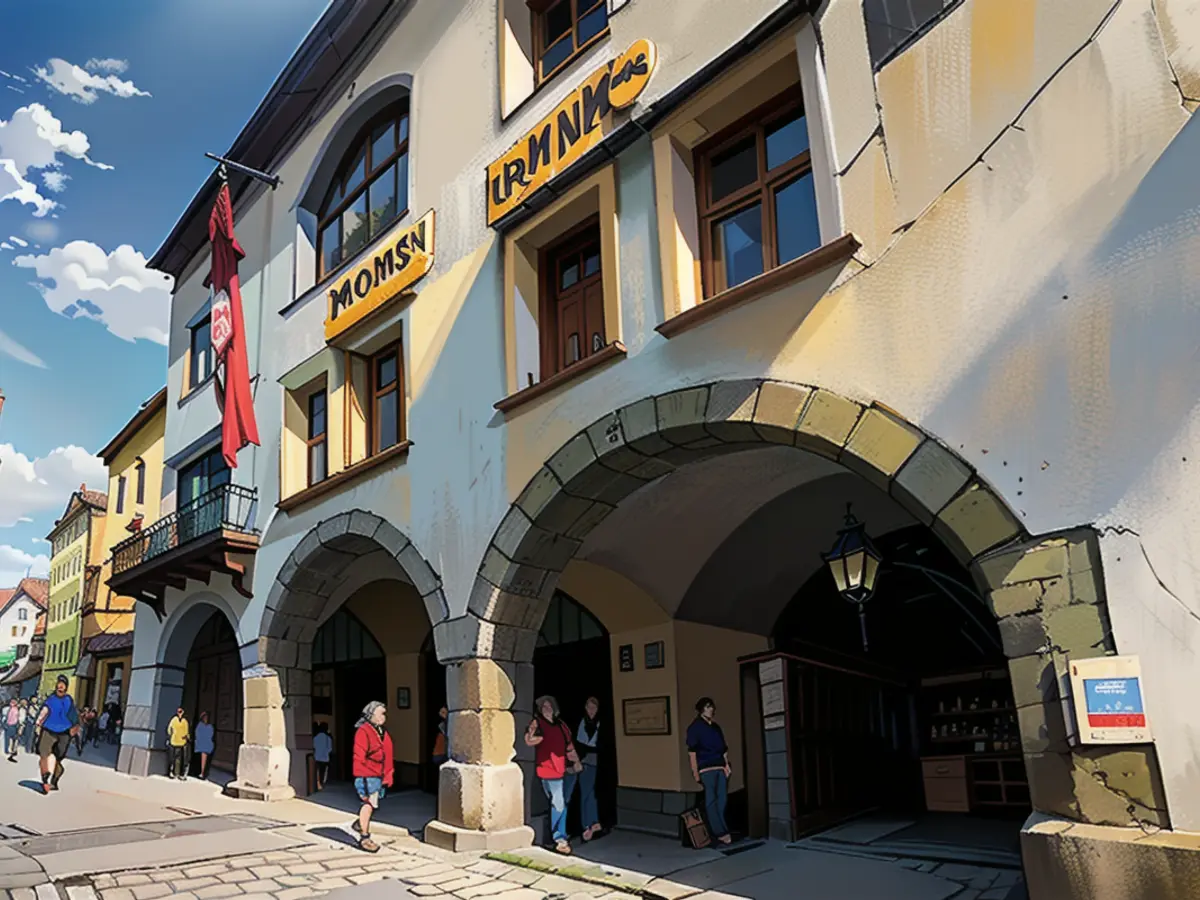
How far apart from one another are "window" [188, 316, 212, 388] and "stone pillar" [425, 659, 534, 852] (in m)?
10.7

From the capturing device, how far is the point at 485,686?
8992 mm

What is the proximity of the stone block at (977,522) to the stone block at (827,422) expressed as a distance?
2.93 feet

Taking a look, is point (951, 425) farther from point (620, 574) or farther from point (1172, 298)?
point (620, 574)

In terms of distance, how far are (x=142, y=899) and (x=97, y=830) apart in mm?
3591

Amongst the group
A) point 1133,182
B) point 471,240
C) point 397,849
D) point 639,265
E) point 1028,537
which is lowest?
point 397,849

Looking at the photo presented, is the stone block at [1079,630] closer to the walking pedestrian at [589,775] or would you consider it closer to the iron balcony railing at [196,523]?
the walking pedestrian at [589,775]

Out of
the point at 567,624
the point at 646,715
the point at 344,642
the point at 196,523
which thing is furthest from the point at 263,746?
the point at 646,715

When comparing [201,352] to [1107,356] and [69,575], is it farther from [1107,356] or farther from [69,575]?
[69,575]

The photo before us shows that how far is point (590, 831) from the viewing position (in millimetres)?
9469

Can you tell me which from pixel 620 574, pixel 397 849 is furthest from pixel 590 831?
pixel 620 574

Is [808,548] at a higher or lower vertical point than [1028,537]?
higher

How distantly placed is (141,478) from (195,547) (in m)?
14.1

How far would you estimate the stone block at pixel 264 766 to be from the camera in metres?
12.4

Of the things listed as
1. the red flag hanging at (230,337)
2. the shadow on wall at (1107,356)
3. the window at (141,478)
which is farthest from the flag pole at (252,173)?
the window at (141,478)
